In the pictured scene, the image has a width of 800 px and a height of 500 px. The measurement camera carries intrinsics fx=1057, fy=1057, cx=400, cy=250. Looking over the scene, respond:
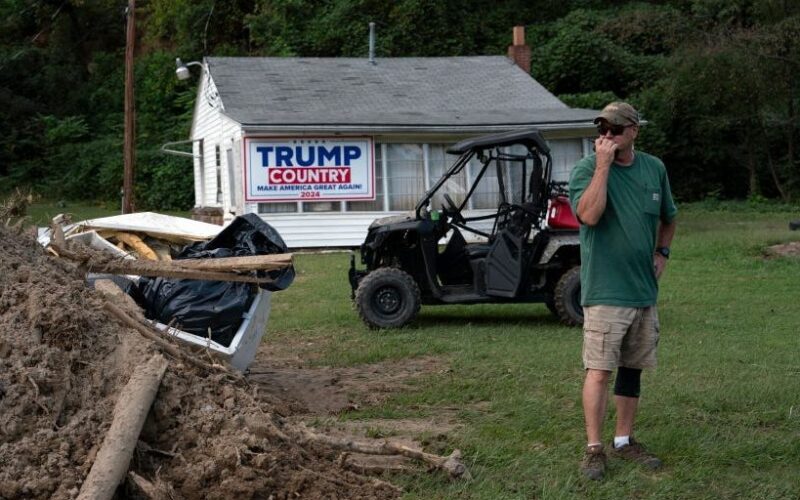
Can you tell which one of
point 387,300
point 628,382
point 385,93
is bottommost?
point 387,300

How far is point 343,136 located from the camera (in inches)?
859

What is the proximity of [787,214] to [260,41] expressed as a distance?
18.9 meters

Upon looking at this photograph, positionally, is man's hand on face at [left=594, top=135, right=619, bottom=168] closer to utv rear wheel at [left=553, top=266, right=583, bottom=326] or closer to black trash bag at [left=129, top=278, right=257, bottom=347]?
black trash bag at [left=129, top=278, right=257, bottom=347]

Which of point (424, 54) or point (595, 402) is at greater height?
point (424, 54)

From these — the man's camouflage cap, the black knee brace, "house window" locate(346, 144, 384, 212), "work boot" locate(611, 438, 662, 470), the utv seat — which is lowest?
"work boot" locate(611, 438, 662, 470)

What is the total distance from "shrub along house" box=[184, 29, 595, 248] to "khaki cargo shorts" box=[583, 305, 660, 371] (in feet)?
51.7

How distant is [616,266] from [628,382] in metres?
0.66

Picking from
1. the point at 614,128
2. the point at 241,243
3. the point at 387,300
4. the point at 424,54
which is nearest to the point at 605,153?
the point at 614,128

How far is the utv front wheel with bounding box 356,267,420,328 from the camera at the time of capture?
11.2m

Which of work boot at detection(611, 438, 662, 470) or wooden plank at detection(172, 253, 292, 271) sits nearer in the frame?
work boot at detection(611, 438, 662, 470)

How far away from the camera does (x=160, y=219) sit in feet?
27.2

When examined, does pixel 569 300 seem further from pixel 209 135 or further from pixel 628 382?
pixel 209 135

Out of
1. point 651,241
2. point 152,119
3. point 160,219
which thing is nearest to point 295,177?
point 160,219

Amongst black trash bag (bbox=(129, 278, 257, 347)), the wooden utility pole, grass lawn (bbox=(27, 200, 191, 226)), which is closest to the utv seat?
black trash bag (bbox=(129, 278, 257, 347))
